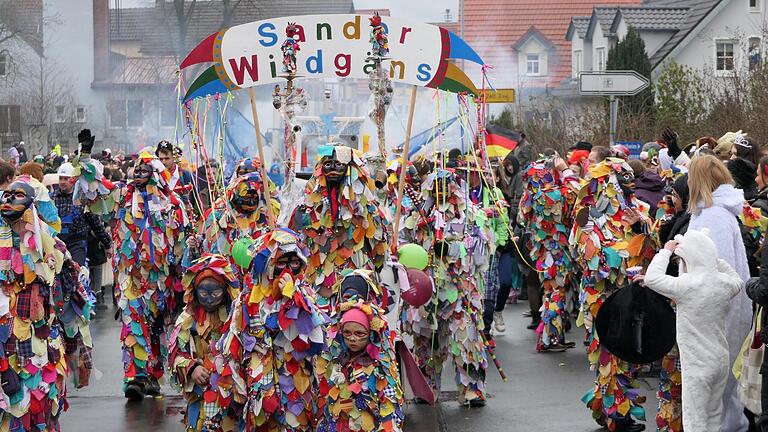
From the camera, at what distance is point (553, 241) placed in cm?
1397

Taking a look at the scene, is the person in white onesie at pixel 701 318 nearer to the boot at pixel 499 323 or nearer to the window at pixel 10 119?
the boot at pixel 499 323

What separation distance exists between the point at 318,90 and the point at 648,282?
24849 millimetres

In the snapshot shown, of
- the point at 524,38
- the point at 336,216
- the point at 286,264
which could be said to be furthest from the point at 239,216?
the point at 524,38

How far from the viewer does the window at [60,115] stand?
3384 centimetres

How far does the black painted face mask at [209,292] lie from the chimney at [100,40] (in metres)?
27.3

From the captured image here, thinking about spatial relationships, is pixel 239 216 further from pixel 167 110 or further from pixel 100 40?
pixel 100 40

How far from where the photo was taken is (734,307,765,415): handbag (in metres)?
8.13

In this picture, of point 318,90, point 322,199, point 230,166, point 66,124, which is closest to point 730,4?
point 318,90

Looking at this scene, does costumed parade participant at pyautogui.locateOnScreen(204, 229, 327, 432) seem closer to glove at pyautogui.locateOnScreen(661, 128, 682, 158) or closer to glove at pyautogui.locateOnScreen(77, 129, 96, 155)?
glove at pyautogui.locateOnScreen(77, 129, 96, 155)

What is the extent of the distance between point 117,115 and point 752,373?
2855 centimetres

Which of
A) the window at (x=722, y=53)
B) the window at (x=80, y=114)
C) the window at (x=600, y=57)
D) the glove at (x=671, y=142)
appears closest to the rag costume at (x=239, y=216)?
the glove at (x=671, y=142)

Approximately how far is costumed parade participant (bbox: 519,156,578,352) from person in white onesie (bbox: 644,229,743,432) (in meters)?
5.34

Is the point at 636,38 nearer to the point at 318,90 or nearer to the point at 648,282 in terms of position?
the point at 318,90

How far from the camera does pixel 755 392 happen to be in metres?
8.16
